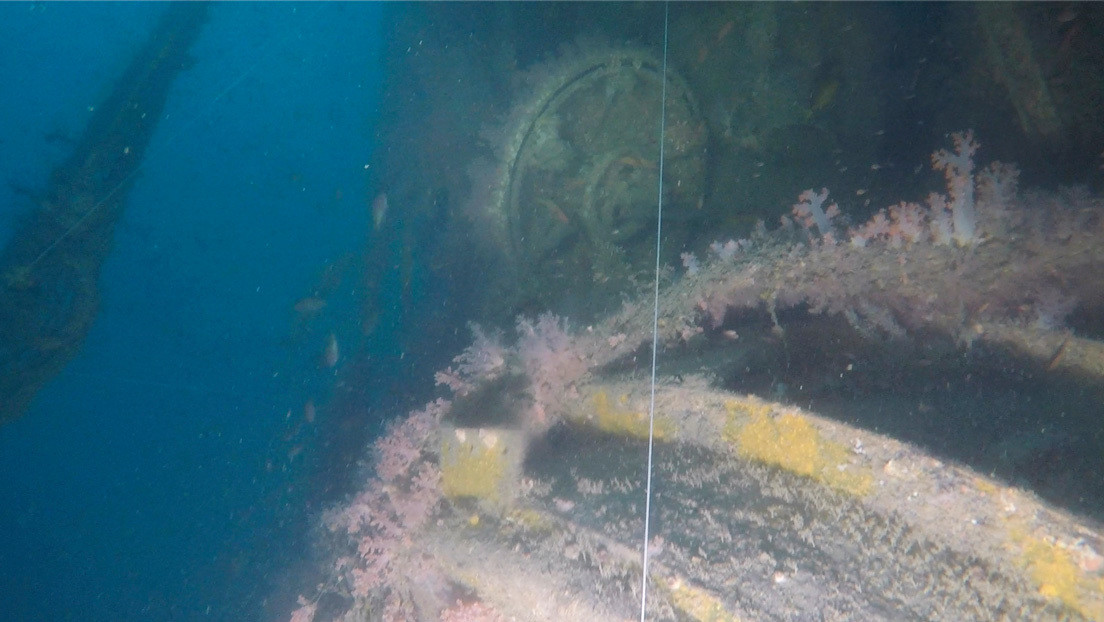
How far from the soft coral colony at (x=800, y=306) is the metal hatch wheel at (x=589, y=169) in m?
1.77

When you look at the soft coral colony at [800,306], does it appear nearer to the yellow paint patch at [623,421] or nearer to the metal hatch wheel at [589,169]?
the yellow paint patch at [623,421]

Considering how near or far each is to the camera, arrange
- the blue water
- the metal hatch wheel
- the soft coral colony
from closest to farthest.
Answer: the soft coral colony, the metal hatch wheel, the blue water

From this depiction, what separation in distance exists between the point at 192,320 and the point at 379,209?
29375 mm

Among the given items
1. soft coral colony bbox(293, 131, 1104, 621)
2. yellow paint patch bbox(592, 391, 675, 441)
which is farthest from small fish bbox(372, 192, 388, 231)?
yellow paint patch bbox(592, 391, 675, 441)

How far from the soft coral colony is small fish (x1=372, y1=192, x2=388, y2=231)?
14.4 ft

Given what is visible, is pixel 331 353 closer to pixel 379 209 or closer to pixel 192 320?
pixel 379 209

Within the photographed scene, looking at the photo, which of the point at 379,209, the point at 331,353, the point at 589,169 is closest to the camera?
the point at 589,169

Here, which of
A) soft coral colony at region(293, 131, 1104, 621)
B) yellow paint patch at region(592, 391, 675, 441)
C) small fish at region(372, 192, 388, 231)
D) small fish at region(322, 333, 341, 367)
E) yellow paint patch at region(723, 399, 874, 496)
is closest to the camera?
yellow paint patch at region(723, 399, 874, 496)

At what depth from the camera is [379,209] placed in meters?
7.88

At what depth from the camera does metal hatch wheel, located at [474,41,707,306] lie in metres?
5.38

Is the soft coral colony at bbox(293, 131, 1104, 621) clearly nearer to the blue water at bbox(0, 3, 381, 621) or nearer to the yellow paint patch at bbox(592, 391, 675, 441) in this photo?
the yellow paint patch at bbox(592, 391, 675, 441)

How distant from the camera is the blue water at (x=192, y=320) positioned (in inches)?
472

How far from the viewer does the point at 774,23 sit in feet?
15.8

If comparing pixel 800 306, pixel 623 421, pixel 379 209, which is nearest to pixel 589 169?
pixel 800 306
